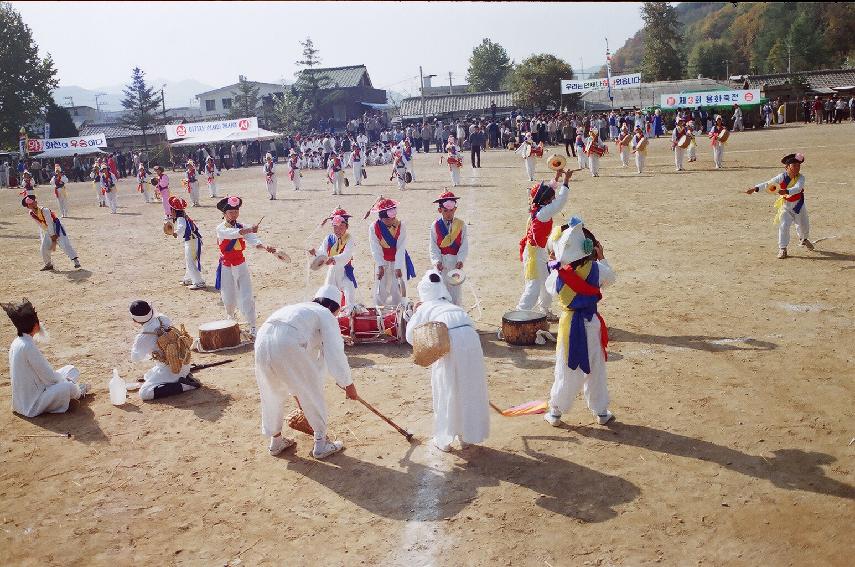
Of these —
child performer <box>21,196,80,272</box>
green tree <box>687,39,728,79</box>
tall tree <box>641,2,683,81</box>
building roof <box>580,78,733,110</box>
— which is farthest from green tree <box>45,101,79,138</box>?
green tree <box>687,39,728,79</box>

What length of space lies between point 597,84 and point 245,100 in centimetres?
3171

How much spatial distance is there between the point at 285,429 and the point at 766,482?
4.40 metres

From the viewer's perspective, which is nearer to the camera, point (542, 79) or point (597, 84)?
point (597, 84)

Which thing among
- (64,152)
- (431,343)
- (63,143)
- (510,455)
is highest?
(63,143)

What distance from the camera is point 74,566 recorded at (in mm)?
5016

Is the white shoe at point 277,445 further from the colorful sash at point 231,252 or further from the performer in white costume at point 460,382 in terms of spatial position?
the colorful sash at point 231,252

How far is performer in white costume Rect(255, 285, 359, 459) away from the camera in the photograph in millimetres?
6000

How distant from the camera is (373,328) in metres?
9.43

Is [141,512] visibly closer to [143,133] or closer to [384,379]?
[384,379]

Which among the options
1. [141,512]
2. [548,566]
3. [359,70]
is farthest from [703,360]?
[359,70]

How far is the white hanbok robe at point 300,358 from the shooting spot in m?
5.99

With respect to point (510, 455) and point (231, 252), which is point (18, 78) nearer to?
point (231, 252)

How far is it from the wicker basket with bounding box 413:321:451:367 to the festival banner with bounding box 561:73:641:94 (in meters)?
44.8

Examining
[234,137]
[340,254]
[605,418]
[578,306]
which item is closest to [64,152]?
[234,137]
